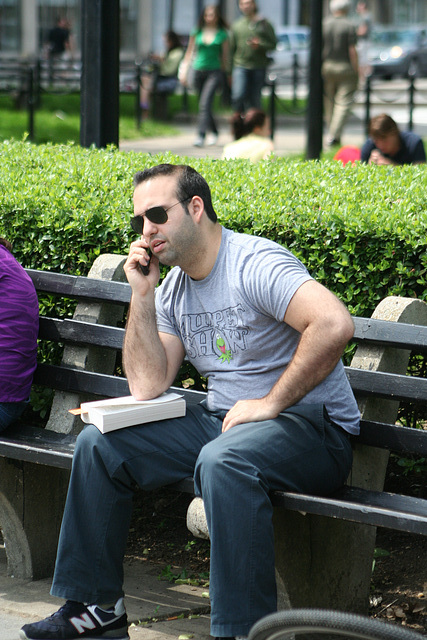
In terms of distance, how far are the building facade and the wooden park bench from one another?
96.8 ft

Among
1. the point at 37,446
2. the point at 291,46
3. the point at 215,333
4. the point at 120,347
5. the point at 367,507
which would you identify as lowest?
the point at 37,446

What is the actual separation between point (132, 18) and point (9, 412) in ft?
115

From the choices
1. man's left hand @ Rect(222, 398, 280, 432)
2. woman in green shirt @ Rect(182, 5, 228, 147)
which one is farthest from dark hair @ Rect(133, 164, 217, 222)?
woman in green shirt @ Rect(182, 5, 228, 147)

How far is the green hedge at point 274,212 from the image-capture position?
12.5 ft

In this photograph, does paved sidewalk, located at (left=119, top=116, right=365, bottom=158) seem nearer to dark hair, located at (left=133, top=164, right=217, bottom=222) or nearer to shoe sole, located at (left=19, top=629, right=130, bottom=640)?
dark hair, located at (left=133, top=164, right=217, bottom=222)

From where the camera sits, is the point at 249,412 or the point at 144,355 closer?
the point at 249,412

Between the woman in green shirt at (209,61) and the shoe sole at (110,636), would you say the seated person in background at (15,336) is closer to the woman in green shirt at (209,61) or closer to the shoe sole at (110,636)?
the shoe sole at (110,636)

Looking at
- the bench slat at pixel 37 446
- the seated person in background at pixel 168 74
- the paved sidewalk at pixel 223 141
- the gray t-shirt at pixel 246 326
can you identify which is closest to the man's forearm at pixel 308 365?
the gray t-shirt at pixel 246 326

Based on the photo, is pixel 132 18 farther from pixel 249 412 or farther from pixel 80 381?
pixel 249 412

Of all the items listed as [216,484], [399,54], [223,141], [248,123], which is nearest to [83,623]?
[216,484]

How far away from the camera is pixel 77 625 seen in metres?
3.24

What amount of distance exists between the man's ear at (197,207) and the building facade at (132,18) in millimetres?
30001

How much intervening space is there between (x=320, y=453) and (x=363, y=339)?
532 millimetres

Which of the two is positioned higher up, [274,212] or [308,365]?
[274,212]
